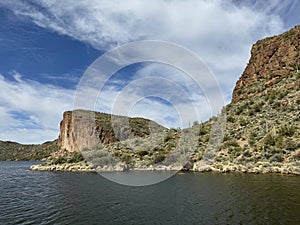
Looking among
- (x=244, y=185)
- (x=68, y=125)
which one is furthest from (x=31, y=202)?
(x=68, y=125)

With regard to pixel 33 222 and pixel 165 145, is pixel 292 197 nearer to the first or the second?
pixel 33 222

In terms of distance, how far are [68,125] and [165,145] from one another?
239 ft

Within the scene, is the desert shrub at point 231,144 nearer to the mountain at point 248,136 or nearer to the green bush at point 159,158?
the mountain at point 248,136

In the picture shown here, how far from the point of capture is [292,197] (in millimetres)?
22891

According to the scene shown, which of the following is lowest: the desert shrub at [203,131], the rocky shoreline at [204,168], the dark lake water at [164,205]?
the dark lake water at [164,205]

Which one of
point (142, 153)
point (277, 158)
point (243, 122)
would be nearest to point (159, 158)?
point (142, 153)

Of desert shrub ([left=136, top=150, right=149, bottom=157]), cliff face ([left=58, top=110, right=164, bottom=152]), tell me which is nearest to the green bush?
desert shrub ([left=136, top=150, right=149, bottom=157])

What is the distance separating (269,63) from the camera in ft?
255

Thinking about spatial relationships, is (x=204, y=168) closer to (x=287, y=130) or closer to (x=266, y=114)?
(x=287, y=130)

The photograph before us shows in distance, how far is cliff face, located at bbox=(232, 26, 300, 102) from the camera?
71406 millimetres

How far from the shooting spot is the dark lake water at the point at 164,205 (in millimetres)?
18281

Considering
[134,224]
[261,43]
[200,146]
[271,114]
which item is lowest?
[134,224]

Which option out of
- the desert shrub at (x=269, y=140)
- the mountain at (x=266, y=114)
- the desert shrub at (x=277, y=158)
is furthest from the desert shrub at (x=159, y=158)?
the desert shrub at (x=277, y=158)

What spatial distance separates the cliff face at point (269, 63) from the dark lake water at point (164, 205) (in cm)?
4774
